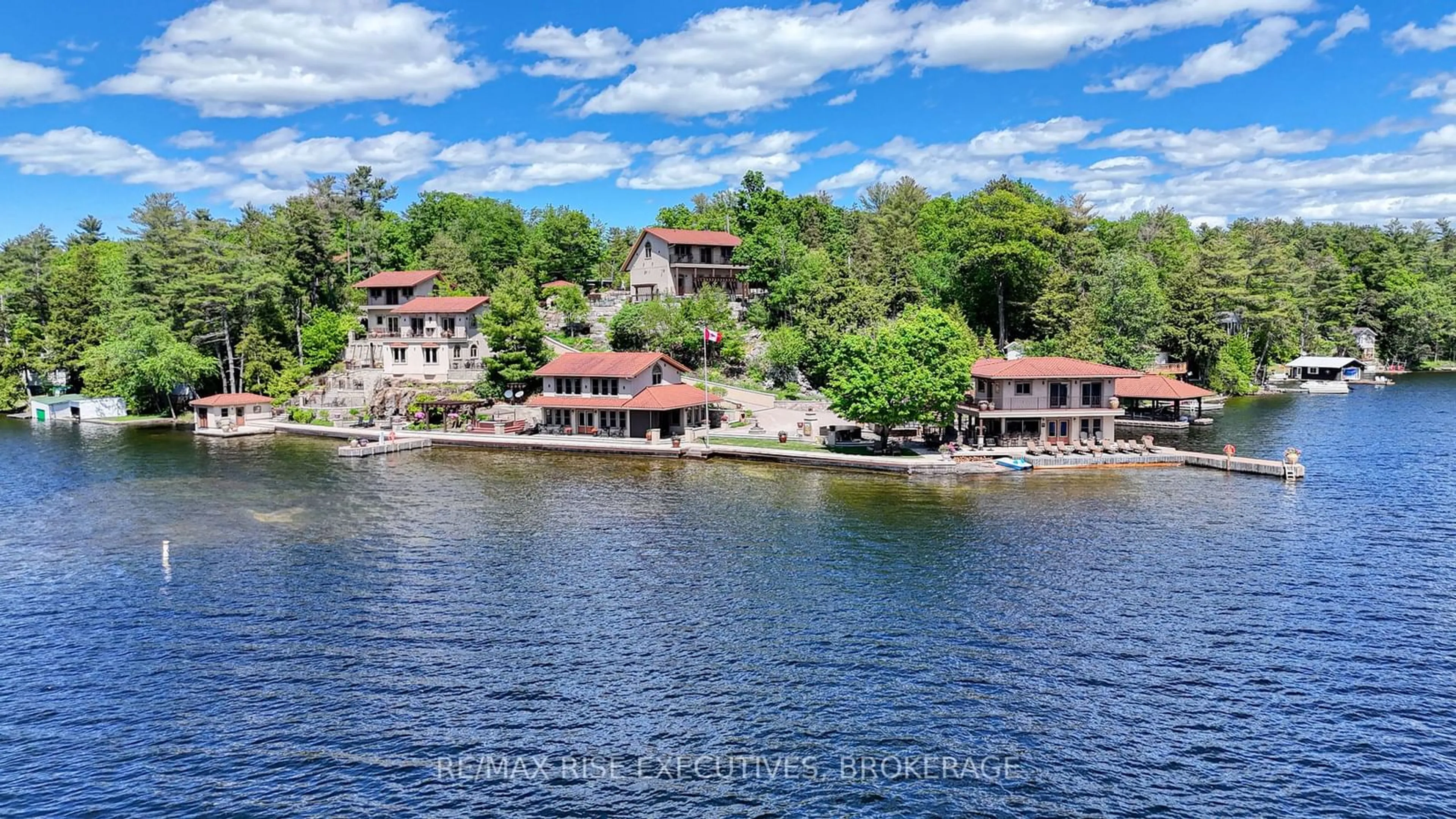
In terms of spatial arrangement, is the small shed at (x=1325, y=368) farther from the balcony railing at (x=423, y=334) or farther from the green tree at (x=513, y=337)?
the balcony railing at (x=423, y=334)

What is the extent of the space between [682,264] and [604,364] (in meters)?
29.9

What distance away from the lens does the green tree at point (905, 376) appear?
63125 mm

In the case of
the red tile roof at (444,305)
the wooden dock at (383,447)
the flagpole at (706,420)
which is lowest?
the wooden dock at (383,447)

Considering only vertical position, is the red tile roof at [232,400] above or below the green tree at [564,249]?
below

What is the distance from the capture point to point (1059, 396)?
221ft

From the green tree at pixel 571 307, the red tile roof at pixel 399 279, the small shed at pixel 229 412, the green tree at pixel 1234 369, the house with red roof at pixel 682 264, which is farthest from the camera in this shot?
the green tree at pixel 1234 369

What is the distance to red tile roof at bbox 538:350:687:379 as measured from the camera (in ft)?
254

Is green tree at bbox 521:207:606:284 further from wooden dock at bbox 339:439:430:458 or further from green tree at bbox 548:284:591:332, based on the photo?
wooden dock at bbox 339:439:430:458

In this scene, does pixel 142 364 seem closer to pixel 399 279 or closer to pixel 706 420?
pixel 399 279

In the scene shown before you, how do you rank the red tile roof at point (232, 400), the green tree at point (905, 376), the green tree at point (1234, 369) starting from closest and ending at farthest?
the green tree at point (905, 376) → the red tile roof at point (232, 400) → the green tree at point (1234, 369)

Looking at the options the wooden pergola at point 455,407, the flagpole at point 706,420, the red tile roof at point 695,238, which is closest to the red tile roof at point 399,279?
the wooden pergola at point 455,407

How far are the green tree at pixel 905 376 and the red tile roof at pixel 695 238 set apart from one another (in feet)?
139

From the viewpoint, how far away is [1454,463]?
62.0 metres

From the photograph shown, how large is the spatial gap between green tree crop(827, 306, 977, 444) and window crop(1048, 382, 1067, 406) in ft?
21.8
